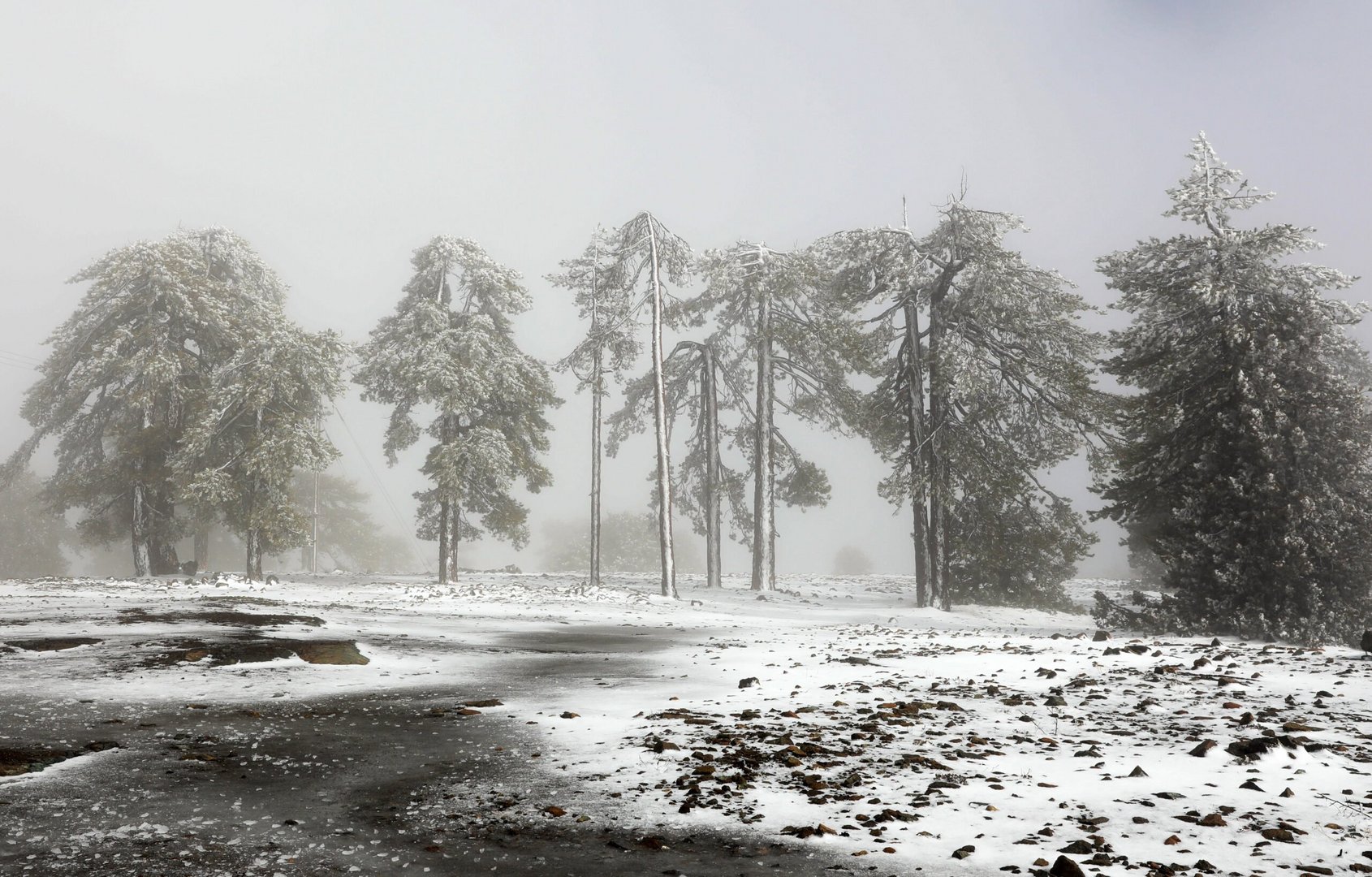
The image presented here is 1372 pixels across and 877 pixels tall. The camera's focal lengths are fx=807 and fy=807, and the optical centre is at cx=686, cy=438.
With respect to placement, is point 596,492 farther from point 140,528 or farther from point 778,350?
point 140,528

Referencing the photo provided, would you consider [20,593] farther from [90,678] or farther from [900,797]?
[900,797]

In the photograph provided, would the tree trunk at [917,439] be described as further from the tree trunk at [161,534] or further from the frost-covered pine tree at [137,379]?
the tree trunk at [161,534]

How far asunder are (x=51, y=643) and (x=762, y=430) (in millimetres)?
20354

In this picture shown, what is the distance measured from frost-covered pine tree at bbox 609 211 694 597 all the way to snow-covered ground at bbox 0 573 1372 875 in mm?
10591

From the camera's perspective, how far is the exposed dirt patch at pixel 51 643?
8.28 m

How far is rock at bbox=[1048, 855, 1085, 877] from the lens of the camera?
2854mm

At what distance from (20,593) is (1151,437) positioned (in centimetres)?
2373

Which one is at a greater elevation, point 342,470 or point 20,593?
point 342,470

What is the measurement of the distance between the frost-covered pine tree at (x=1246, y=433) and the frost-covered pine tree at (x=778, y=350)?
798 cm

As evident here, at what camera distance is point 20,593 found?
52.4 ft

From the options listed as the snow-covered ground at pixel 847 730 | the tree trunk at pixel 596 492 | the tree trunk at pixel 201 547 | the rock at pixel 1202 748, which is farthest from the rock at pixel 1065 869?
the tree trunk at pixel 201 547

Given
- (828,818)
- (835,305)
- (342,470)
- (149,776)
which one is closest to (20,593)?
(149,776)

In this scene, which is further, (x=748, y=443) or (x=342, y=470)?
(x=342, y=470)

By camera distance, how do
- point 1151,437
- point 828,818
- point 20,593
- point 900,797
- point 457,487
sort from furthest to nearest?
point 457,487
point 1151,437
point 20,593
point 900,797
point 828,818
